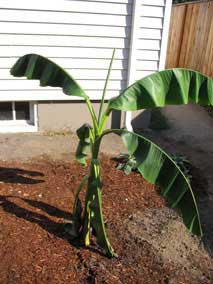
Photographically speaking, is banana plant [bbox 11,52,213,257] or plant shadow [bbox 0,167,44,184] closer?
banana plant [bbox 11,52,213,257]

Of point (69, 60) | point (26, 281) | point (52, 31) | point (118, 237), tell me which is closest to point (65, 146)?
point (69, 60)

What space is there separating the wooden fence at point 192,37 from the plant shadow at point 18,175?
6148 millimetres

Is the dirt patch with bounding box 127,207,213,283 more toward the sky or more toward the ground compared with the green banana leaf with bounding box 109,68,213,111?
more toward the ground

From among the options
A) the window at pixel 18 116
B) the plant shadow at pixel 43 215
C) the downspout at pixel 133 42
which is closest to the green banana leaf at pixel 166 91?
the plant shadow at pixel 43 215

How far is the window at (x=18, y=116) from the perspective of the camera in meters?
6.32

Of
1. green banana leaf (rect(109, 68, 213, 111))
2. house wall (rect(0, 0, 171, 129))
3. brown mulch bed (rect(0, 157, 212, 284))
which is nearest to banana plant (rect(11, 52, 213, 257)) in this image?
green banana leaf (rect(109, 68, 213, 111))

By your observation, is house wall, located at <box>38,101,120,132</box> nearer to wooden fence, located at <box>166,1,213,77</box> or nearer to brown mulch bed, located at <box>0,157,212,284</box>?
brown mulch bed, located at <box>0,157,212,284</box>

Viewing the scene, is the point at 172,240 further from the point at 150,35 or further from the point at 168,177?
the point at 150,35

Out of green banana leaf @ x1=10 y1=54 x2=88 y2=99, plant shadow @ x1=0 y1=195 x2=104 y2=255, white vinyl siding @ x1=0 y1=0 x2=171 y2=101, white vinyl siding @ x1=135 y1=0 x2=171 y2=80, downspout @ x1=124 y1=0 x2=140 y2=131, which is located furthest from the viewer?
white vinyl siding @ x1=135 y1=0 x2=171 y2=80

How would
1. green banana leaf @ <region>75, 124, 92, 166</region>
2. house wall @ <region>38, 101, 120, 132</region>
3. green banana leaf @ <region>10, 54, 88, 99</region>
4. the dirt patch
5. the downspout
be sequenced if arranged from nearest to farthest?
green banana leaf @ <region>10, 54, 88, 99</region>, green banana leaf @ <region>75, 124, 92, 166</region>, the dirt patch, the downspout, house wall @ <region>38, 101, 120, 132</region>

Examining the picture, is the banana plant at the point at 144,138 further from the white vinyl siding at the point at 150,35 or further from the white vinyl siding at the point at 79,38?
the white vinyl siding at the point at 150,35

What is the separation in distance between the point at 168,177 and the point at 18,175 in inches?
101

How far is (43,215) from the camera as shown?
3.91 meters

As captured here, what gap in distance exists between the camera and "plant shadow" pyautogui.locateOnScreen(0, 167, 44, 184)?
15.1 feet
